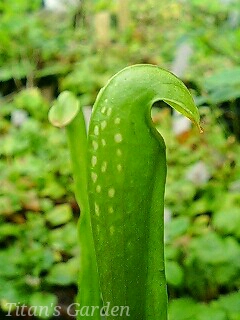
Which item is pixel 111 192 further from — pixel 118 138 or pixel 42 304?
pixel 42 304

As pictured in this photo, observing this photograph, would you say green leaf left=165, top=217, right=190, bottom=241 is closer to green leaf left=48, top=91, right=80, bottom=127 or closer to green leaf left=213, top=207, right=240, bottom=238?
green leaf left=213, top=207, right=240, bottom=238

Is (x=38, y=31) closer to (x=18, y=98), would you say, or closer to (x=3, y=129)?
(x=18, y=98)

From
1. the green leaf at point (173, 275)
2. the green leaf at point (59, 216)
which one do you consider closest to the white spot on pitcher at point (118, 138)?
the green leaf at point (173, 275)

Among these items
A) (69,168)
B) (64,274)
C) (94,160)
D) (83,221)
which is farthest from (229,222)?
(69,168)

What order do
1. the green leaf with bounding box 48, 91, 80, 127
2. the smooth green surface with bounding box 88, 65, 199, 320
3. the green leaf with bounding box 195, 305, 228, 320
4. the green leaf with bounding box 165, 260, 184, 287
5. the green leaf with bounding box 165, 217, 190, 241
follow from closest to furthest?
1. the smooth green surface with bounding box 88, 65, 199, 320
2. the green leaf with bounding box 48, 91, 80, 127
3. the green leaf with bounding box 195, 305, 228, 320
4. the green leaf with bounding box 165, 260, 184, 287
5. the green leaf with bounding box 165, 217, 190, 241

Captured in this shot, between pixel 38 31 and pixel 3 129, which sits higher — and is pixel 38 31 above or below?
above

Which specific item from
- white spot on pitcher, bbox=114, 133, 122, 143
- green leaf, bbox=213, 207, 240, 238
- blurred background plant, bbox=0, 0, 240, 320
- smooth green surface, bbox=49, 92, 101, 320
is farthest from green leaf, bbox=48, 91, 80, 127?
green leaf, bbox=213, 207, 240, 238

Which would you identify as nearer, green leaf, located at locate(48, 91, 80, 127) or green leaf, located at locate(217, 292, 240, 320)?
green leaf, located at locate(48, 91, 80, 127)

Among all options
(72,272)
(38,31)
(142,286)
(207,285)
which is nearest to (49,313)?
(72,272)

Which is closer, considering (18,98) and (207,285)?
(207,285)
